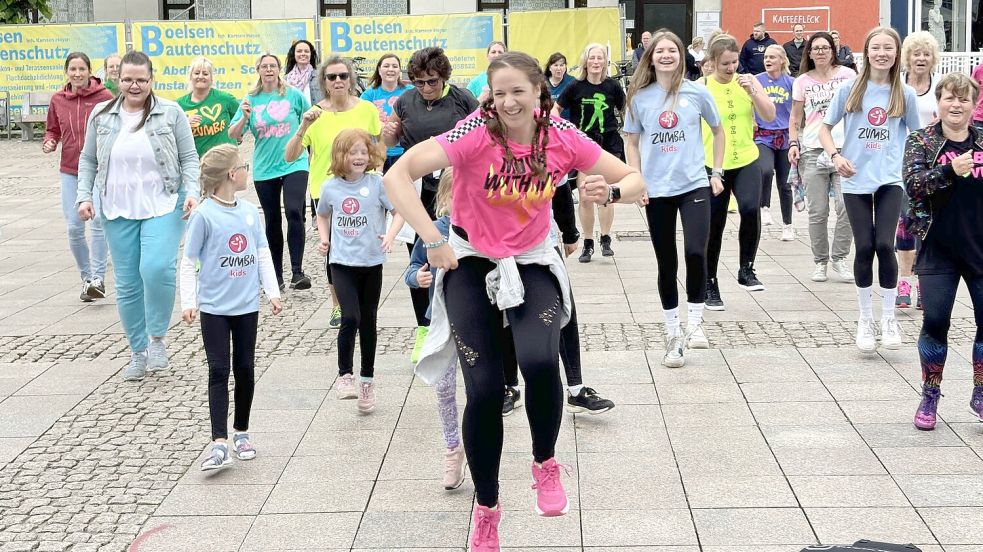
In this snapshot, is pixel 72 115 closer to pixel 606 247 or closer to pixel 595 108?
pixel 595 108

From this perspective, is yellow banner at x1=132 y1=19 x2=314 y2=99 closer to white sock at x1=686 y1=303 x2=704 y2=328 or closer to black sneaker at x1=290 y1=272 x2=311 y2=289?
black sneaker at x1=290 y1=272 x2=311 y2=289

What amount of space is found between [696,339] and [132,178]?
3604 mm

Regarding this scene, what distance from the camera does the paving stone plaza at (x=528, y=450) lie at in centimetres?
491

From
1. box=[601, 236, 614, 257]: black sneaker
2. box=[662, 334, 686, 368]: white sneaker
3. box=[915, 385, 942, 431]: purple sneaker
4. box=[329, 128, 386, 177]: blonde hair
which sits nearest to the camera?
box=[915, 385, 942, 431]: purple sneaker

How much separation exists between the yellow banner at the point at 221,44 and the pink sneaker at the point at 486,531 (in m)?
19.8

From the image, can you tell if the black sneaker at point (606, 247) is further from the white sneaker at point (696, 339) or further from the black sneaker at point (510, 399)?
the black sneaker at point (510, 399)

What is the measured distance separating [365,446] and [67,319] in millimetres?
4345

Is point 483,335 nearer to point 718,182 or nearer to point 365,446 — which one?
point 365,446

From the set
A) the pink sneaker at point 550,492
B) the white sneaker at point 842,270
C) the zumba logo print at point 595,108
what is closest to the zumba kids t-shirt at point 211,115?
the zumba logo print at point 595,108

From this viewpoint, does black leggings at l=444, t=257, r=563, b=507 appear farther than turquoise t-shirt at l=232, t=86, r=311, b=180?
No

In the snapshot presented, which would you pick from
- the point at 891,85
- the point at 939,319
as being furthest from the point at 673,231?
the point at 939,319

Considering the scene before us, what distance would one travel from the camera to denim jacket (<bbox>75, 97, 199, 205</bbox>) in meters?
7.58

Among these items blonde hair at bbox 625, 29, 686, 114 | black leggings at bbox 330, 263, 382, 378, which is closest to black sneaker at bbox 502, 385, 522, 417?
black leggings at bbox 330, 263, 382, 378

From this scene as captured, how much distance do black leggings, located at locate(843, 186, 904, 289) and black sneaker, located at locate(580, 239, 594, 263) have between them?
4.10 meters
